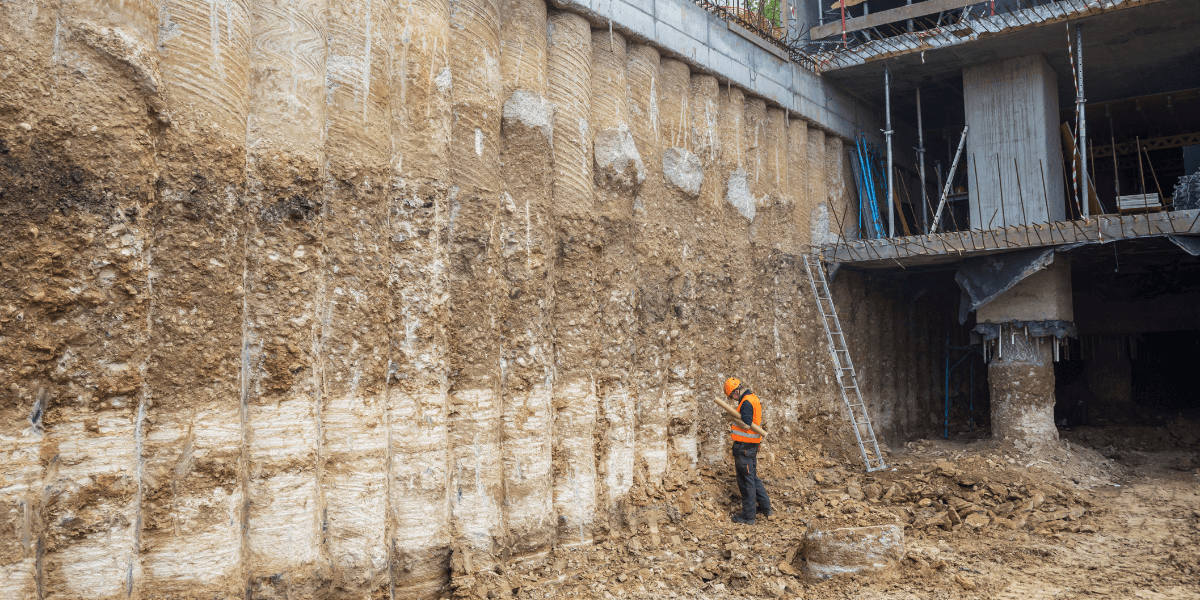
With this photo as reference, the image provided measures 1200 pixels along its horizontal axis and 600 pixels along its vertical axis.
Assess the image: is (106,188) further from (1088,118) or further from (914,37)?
(1088,118)

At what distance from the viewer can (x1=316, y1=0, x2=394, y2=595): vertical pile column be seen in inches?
248

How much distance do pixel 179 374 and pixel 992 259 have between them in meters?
11.5

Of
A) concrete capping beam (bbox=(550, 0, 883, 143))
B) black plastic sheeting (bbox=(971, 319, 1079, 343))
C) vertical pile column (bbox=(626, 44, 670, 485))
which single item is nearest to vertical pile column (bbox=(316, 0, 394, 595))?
concrete capping beam (bbox=(550, 0, 883, 143))

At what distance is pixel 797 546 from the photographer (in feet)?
26.8

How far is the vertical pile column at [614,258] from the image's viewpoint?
8781 mm

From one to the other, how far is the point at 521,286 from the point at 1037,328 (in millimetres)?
8774

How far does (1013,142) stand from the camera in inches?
513

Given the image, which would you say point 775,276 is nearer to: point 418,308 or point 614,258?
point 614,258

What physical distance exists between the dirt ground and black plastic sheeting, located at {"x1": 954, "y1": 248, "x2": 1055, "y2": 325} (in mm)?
2392

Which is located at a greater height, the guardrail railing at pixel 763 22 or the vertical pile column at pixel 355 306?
the guardrail railing at pixel 763 22

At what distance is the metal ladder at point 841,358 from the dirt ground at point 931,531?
479 mm

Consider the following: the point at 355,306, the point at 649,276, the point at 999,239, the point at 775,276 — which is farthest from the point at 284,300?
the point at 999,239

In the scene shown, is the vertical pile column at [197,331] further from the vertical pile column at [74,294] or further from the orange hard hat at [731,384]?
the orange hard hat at [731,384]

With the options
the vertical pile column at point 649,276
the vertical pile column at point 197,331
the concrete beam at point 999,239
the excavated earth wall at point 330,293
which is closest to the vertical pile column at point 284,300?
the excavated earth wall at point 330,293
